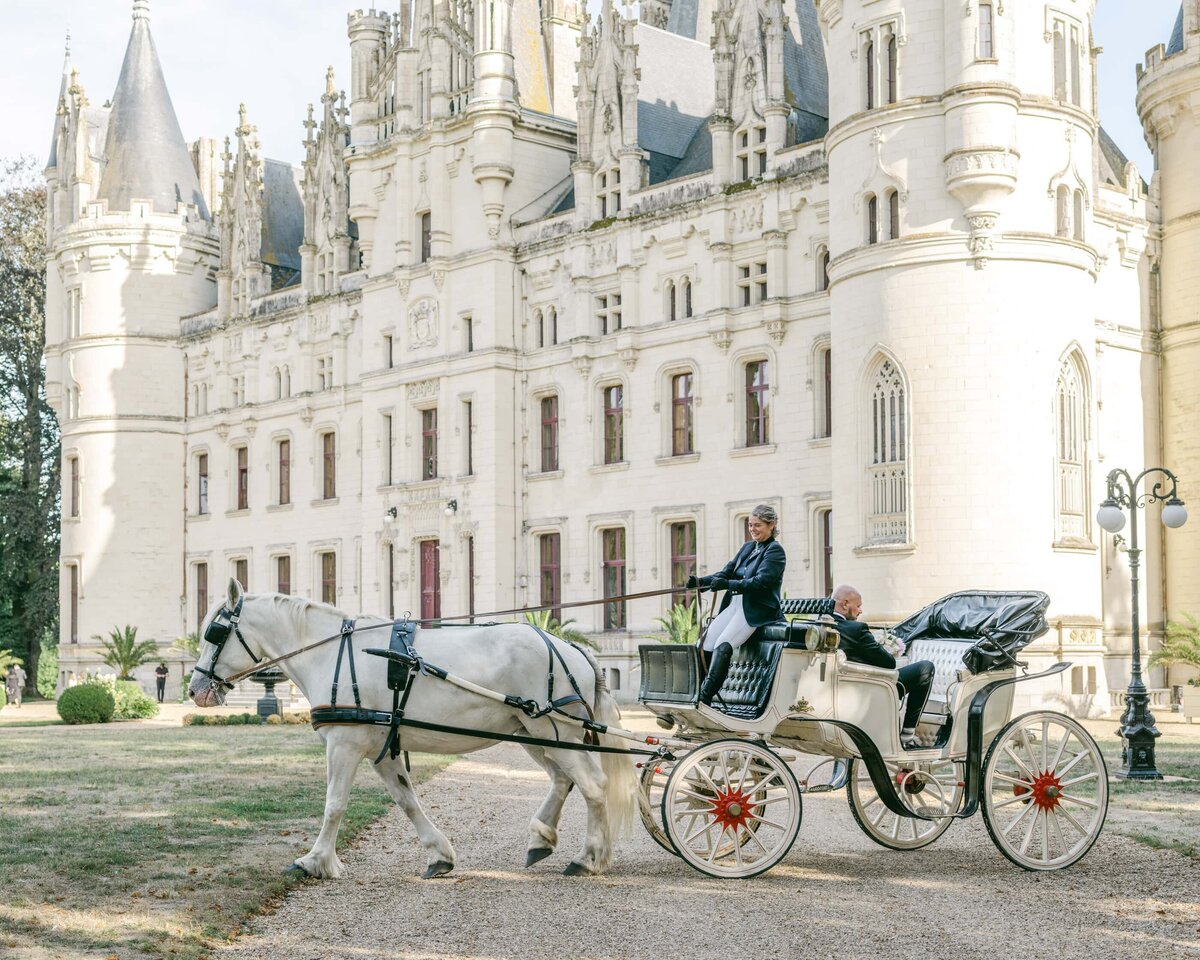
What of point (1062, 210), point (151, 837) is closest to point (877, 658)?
point (151, 837)

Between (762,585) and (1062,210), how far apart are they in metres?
20.0

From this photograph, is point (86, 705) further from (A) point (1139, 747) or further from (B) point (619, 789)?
(B) point (619, 789)

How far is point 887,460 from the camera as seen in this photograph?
27.6 meters

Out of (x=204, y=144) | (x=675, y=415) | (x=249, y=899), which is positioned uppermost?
(x=204, y=144)

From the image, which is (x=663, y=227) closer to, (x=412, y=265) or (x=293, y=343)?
(x=412, y=265)

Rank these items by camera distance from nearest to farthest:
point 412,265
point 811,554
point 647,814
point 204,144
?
point 647,814 < point 811,554 < point 412,265 < point 204,144

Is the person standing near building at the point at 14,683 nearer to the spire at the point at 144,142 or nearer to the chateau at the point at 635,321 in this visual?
the chateau at the point at 635,321

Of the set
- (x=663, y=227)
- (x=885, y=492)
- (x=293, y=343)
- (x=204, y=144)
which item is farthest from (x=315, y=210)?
(x=885, y=492)

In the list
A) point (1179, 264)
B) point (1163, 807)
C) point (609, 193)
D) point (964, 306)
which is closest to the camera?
point (1163, 807)

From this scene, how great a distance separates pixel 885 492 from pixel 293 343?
23.8 meters

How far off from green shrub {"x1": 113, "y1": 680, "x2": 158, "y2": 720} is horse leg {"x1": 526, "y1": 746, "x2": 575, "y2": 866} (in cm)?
2310

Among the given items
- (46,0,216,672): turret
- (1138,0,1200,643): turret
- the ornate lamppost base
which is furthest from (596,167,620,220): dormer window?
the ornate lamppost base

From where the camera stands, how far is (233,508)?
159 feet

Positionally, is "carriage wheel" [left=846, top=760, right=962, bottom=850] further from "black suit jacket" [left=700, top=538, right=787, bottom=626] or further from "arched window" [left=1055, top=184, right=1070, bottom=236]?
"arched window" [left=1055, top=184, right=1070, bottom=236]
